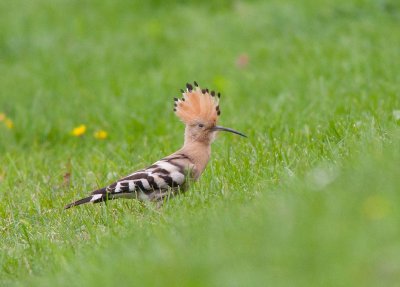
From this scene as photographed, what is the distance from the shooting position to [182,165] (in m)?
5.26

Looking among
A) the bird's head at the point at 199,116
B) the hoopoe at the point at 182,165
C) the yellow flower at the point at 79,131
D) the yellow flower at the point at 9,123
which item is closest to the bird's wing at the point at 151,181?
the hoopoe at the point at 182,165

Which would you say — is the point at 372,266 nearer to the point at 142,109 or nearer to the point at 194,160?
the point at 194,160

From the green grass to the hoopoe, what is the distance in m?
0.11

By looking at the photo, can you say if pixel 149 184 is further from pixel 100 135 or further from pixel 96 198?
pixel 100 135

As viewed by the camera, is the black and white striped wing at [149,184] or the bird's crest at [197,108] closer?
the black and white striped wing at [149,184]

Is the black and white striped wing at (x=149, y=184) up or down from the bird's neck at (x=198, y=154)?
down

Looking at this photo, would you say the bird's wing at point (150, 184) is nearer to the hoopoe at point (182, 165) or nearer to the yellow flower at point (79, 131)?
the hoopoe at point (182, 165)

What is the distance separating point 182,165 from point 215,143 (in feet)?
5.47

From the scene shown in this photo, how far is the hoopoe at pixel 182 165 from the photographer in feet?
16.6

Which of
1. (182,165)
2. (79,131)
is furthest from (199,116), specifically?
(79,131)

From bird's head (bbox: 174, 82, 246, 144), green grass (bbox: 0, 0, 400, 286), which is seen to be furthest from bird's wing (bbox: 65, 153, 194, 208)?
bird's head (bbox: 174, 82, 246, 144)

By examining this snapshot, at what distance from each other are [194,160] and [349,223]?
2.19 m

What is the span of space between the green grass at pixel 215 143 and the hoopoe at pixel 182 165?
11 centimetres

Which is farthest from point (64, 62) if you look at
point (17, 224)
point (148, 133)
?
point (17, 224)
